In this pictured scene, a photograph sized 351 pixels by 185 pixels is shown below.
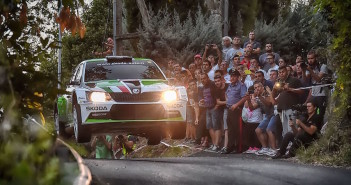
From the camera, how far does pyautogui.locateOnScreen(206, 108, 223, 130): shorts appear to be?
17.1 meters

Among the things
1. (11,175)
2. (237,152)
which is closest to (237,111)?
→ (237,152)

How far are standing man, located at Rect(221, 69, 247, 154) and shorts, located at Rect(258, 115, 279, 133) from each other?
35.2 inches

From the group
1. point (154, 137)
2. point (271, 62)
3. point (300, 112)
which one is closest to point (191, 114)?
point (154, 137)

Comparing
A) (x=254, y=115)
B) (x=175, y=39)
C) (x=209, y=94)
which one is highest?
(x=175, y=39)

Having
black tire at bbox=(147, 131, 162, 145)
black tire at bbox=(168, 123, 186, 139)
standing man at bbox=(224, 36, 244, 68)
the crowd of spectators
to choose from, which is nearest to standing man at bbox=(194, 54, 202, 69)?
the crowd of spectators

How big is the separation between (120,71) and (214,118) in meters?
2.59

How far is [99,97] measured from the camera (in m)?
14.5

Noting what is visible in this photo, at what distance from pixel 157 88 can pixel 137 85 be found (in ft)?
1.29

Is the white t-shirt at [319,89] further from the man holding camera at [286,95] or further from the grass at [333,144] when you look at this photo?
the grass at [333,144]

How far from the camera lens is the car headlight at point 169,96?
14.7 metres

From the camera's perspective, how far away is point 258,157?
14.9 metres

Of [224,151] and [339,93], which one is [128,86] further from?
[339,93]

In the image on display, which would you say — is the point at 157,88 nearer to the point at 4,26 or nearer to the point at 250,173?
the point at 250,173

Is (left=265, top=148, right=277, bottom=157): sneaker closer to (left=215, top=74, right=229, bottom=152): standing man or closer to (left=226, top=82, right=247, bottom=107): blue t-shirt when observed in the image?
(left=226, top=82, right=247, bottom=107): blue t-shirt
